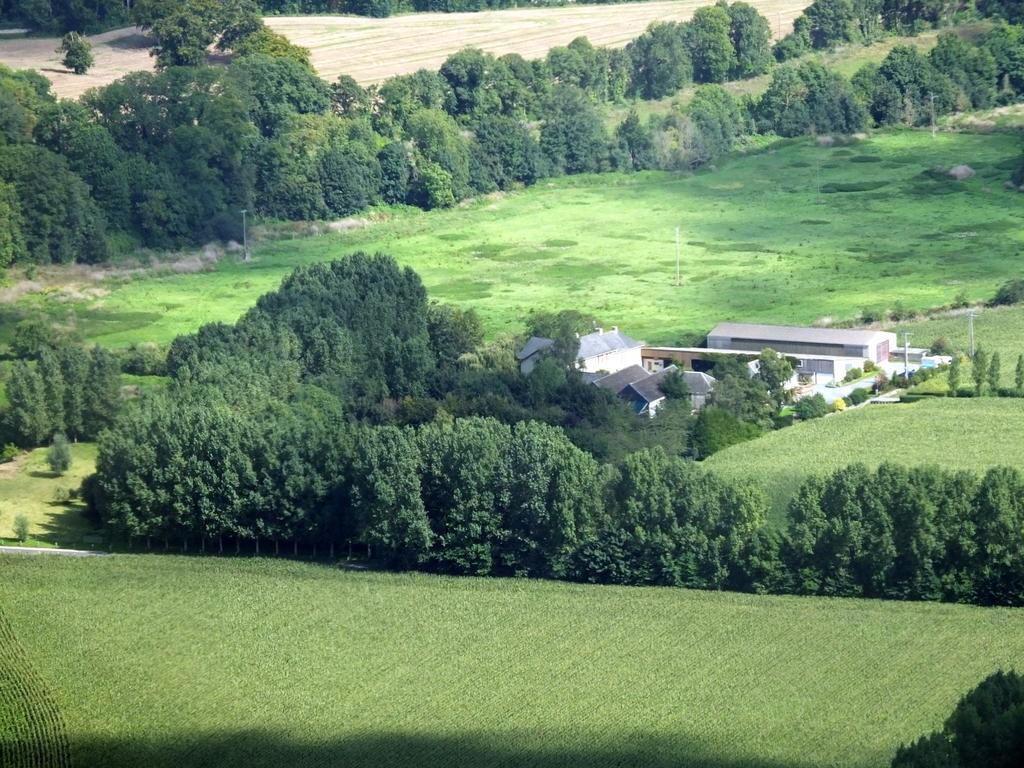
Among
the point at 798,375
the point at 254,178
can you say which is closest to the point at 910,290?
the point at 798,375

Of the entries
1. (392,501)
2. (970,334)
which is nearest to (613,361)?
(970,334)

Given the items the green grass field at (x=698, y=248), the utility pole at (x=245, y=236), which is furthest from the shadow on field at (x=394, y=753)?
the utility pole at (x=245, y=236)

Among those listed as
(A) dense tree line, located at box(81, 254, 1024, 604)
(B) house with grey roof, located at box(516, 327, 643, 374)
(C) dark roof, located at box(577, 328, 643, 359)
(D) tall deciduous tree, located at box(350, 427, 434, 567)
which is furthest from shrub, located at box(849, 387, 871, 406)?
(D) tall deciduous tree, located at box(350, 427, 434, 567)

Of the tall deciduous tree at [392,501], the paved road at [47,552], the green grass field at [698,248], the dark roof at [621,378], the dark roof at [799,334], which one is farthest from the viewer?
the green grass field at [698,248]

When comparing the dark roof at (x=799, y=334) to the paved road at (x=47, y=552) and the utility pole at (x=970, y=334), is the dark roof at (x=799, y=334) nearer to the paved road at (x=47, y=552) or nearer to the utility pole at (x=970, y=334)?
the utility pole at (x=970, y=334)

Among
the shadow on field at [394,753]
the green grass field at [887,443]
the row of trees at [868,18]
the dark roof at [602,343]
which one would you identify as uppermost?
the row of trees at [868,18]

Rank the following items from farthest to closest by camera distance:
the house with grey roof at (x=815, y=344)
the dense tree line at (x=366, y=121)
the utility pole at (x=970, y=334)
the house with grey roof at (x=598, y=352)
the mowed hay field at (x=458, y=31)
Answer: the mowed hay field at (x=458, y=31) < the dense tree line at (x=366, y=121) < the utility pole at (x=970, y=334) < the house with grey roof at (x=815, y=344) < the house with grey roof at (x=598, y=352)
